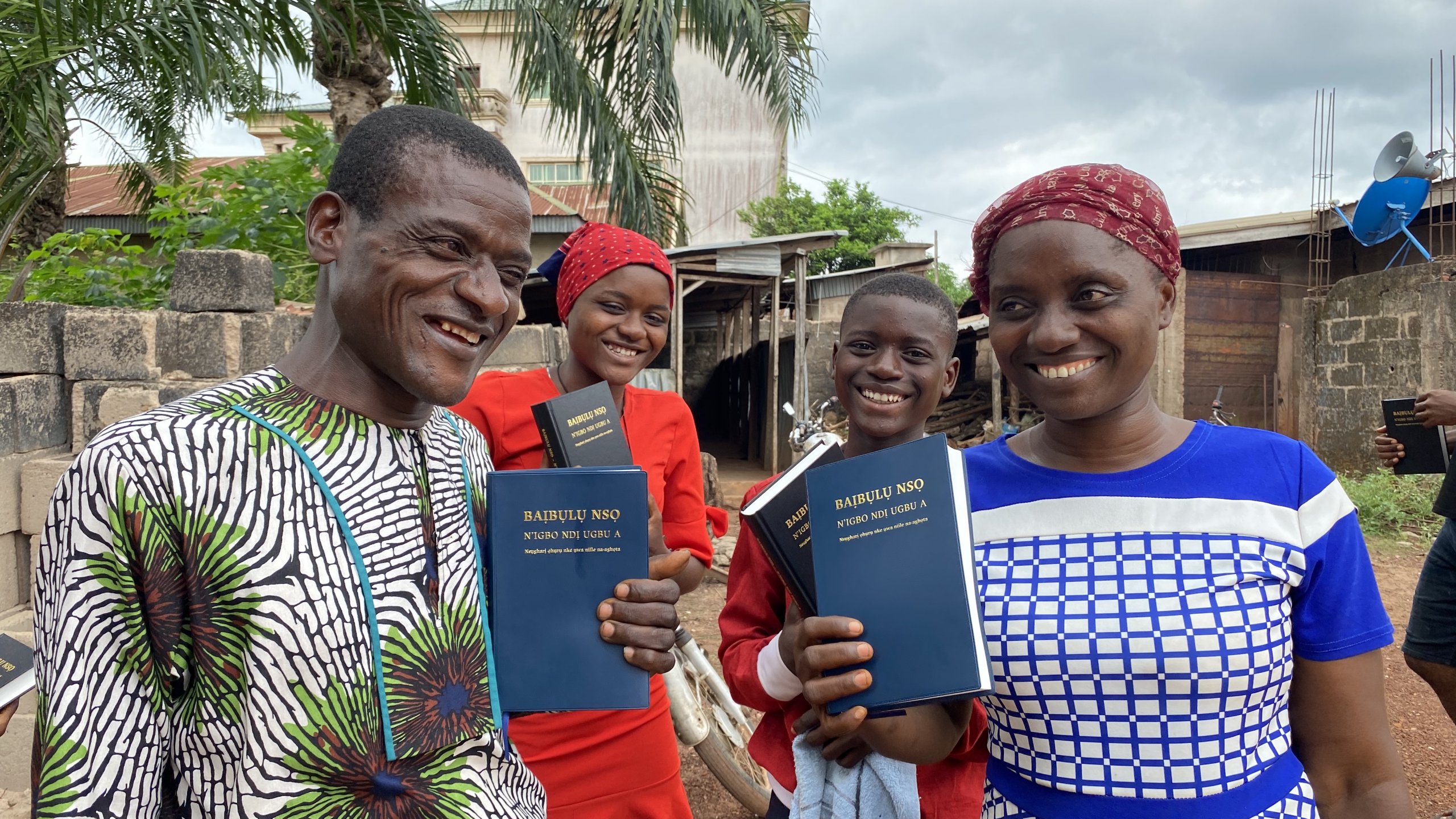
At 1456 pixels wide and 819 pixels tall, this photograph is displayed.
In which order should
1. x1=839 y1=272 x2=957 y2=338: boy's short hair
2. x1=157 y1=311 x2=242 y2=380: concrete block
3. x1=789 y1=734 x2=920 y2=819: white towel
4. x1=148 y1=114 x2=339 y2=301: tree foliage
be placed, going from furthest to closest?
x1=148 y1=114 x2=339 y2=301: tree foliage
x1=157 y1=311 x2=242 y2=380: concrete block
x1=839 y1=272 x2=957 y2=338: boy's short hair
x1=789 y1=734 x2=920 y2=819: white towel

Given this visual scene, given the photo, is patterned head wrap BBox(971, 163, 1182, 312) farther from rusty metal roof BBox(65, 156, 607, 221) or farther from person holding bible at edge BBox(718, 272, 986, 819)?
rusty metal roof BBox(65, 156, 607, 221)

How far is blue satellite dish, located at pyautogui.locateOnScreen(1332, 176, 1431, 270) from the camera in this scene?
31.1ft

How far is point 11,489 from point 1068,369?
392cm

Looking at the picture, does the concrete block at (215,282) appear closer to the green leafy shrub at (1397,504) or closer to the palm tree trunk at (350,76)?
the palm tree trunk at (350,76)

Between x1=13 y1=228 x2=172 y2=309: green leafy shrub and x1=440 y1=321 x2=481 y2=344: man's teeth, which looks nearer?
x1=440 y1=321 x2=481 y2=344: man's teeth

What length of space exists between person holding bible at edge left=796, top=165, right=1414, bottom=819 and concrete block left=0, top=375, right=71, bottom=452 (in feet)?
11.9

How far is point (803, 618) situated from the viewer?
136cm

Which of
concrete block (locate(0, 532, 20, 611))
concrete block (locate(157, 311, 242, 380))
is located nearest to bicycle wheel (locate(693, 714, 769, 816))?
concrete block (locate(157, 311, 242, 380))

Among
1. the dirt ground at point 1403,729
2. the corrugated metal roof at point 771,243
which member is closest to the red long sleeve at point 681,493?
the dirt ground at point 1403,729

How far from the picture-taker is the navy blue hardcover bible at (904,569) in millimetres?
1083

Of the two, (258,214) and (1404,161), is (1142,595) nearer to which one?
(258,214)

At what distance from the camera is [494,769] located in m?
1.18

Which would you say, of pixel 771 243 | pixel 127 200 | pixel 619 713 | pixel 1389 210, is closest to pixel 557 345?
pixel 619 713

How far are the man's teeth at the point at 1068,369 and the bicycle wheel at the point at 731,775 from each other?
232 cm
